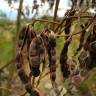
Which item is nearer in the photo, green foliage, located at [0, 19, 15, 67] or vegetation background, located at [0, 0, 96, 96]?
vegetation background, located at [0, 0, 96, 96]

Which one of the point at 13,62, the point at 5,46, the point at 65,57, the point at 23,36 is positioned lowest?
the point at 5,46

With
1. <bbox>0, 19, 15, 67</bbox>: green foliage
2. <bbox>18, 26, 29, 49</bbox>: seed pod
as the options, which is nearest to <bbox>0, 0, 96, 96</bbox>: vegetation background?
<bbox>0, 19, 15, 67</bbox>: green foliage

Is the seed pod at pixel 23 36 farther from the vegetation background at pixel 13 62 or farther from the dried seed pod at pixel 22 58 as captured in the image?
the vegetation background at pixel 13 62

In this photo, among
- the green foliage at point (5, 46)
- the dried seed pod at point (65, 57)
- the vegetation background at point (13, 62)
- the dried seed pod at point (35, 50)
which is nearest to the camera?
the dried seed pod at point (35, 50)

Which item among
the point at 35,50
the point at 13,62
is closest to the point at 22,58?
the point at 35,50

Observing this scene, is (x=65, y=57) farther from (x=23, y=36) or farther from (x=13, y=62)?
(x=13, y=62)

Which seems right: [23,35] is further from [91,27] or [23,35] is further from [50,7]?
[50,7]

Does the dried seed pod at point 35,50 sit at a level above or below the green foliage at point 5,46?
above

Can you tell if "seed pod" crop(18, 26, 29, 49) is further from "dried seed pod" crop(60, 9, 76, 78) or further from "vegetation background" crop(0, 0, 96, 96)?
"dried seed pod" crop(60, 9, 76, 78)

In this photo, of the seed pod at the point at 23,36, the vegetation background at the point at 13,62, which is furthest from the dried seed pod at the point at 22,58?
the vegetation background at the point at 13,62

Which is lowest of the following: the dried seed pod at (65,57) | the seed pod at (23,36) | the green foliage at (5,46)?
the green foliage at (5,46)

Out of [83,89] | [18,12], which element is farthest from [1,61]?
[18,12]

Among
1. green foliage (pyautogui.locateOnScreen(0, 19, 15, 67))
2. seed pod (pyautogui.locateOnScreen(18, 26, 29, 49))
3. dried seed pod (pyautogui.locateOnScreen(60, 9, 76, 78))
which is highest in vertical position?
seed pod (pyautogui.locateOnScreen(18, 26, 29, 49))
